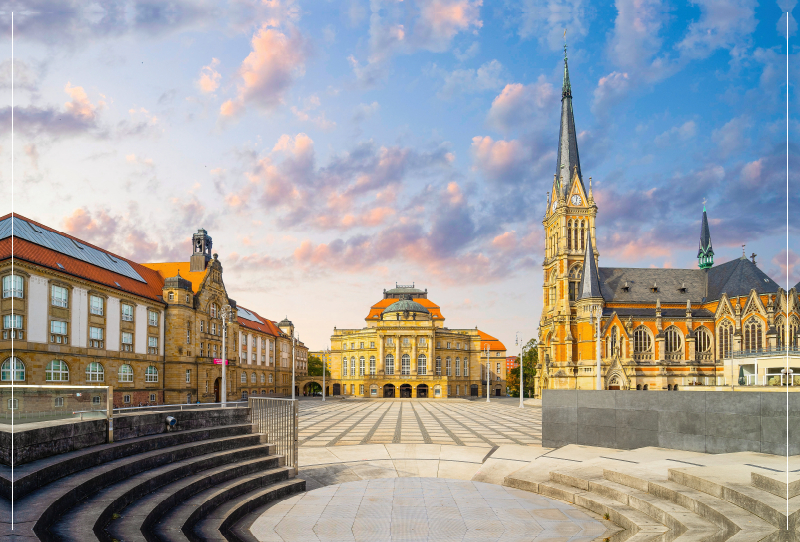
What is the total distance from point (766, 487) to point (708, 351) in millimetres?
81840

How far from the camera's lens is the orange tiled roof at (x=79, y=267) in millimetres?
36250

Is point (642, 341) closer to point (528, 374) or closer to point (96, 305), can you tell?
point (528, 374)

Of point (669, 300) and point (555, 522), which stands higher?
point (669, 300)

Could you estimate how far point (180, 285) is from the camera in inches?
2224

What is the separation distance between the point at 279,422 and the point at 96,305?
36.1 m

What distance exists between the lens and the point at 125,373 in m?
47.8

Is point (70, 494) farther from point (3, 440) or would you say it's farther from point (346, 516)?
point (346, 516)

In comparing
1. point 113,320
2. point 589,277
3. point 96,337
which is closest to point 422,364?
point 589,277

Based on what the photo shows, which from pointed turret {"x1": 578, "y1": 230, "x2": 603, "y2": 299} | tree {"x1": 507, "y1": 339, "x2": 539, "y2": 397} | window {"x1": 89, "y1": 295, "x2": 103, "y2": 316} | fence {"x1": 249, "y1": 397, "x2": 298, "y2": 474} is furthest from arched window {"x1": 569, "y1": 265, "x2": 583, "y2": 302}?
fence {"x1": 249, "y1": 397, "x2": 298, "y2": 474}

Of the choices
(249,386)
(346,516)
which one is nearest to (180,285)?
(249,386)

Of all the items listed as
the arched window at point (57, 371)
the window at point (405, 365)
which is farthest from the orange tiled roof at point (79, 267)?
the window at point (405, 365)

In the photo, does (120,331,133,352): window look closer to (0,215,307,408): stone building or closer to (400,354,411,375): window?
(0,215,307,408): stone building

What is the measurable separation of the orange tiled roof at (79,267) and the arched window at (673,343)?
69438 millimetres

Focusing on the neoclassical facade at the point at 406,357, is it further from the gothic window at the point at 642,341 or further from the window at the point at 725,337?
the window at the point at 725,337
